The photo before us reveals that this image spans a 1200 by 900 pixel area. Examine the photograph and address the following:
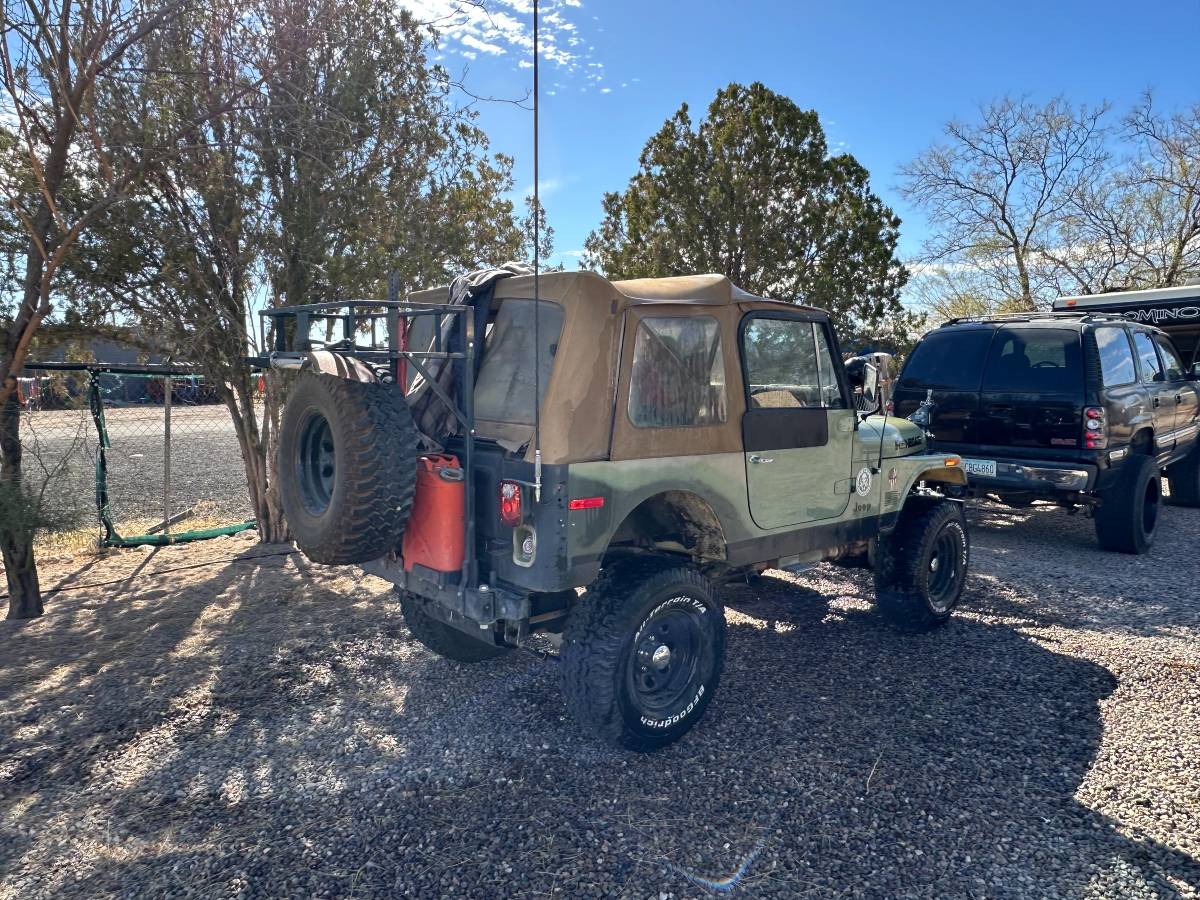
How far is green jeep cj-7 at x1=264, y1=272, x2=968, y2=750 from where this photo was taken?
3.11 meters

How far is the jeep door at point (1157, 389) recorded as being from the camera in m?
7.39

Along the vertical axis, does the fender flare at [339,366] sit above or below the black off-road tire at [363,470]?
above

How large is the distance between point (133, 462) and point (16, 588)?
8.75m

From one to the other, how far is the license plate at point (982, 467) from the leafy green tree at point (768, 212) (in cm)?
499

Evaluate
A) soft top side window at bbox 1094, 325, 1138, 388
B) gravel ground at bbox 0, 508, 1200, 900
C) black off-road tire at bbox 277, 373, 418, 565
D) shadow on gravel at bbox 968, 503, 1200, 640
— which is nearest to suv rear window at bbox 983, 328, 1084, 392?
soft top side window at bbox 1094, 325, 1138, 388

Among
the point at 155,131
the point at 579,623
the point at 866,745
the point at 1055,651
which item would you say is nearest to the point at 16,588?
the point at 155,131

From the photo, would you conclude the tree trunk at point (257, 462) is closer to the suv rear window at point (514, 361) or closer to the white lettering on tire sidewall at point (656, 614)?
the suv rear window at point (514, 361)

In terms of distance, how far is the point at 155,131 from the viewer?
16.5 ft

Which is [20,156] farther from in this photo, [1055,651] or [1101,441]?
[1101,441]

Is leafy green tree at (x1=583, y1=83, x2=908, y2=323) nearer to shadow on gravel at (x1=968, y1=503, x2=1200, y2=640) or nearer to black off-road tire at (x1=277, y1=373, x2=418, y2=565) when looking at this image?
shadow on gravel at (x1=968, y1=503, x2=1200, y2=640)

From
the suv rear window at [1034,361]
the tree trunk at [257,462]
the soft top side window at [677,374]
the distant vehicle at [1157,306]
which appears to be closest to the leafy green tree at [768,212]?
the distant vehicle at [1157,306]

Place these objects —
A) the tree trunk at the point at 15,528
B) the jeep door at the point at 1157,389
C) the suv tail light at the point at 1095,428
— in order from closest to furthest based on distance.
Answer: the tree trunk at the point at 15,528
the suv tail light at the point at 1095,428
the jeep door at the point at 1157,389

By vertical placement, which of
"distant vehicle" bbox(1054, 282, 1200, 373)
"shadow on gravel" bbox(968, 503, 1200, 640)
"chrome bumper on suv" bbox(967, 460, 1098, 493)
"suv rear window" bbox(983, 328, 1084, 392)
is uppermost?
"distant vehicle" bbox(1054, 282, 1200, 373)

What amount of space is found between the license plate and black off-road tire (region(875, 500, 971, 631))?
1968mm
